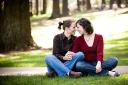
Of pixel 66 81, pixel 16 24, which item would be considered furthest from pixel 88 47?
pixel 16 24

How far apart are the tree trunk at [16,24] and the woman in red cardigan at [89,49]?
5.78 meters

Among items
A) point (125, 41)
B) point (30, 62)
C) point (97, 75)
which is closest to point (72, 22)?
point (97, 75)

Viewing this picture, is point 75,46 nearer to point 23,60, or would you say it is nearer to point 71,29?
point 71,29

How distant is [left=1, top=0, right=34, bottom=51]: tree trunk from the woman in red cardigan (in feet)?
19.0

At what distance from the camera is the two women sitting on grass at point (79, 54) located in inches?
324

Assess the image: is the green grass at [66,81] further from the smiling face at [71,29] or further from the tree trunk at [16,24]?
the tree trunk at [16,24]

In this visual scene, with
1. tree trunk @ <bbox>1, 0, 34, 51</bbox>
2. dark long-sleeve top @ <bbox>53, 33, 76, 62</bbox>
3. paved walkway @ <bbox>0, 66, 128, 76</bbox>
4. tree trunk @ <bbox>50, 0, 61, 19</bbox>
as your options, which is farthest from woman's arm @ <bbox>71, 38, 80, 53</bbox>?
tree trunk @ <bbox>50, 0, 61, 19</bbox>

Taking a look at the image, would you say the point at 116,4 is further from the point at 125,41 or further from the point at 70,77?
the point at 70,77

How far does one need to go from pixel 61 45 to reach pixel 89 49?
0.48 metres

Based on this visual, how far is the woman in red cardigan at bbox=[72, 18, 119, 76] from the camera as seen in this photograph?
27.0ft

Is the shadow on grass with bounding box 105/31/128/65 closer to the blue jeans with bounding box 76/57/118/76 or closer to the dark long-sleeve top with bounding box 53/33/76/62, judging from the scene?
the blue jeans with bounding box 76/57/118/76

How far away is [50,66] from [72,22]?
0.83 meters

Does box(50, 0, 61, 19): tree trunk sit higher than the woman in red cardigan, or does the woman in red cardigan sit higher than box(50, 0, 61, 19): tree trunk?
the woman in red cardigan

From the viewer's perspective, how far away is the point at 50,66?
27.7 feet
